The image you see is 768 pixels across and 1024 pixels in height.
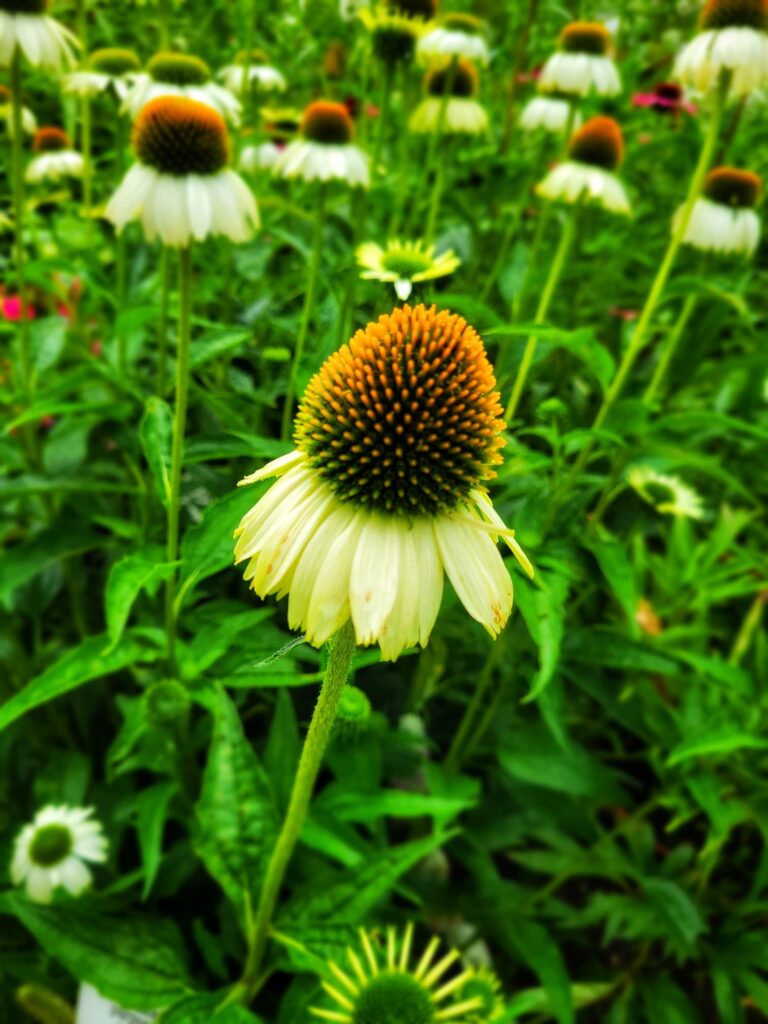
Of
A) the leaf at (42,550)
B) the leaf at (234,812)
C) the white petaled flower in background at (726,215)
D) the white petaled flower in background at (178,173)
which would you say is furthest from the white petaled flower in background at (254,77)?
the leaf at (234,812)

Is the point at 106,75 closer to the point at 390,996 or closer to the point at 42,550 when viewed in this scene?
A: the point at 42,550

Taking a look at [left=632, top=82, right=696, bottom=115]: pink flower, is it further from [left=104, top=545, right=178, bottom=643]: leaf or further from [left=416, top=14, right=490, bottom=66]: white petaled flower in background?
[left=104, top=545, right=178, bottom=643]: leaf

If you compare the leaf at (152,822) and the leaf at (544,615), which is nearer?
the leaf at (544,615)

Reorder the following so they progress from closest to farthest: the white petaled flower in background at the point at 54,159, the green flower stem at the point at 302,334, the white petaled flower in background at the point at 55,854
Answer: the green flower stem at the point at 302,334, the white petaled flower in background at the point at 55,854, the white petaled flower in background at the point at 54,159

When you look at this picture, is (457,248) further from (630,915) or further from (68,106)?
(630,915)

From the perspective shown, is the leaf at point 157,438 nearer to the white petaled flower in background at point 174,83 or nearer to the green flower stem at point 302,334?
the green flower stem at point 302,334

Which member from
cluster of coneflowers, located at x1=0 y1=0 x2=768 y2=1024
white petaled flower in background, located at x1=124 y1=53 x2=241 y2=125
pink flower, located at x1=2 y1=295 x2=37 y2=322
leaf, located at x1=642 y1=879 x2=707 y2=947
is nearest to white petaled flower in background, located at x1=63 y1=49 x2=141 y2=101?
cluster of coneflowers, located at x1=0 y1=0 x2=768 y2=1024
